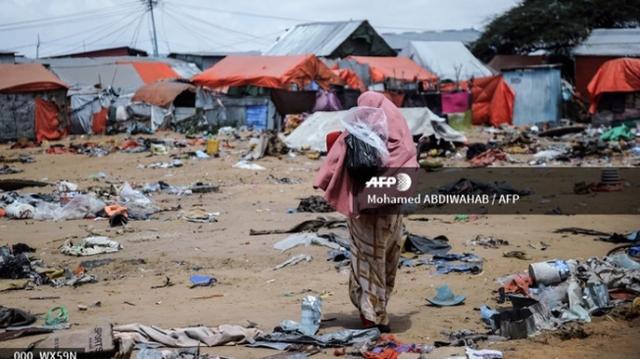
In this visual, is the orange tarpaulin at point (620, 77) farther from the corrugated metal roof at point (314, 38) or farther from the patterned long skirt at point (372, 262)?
the patterned long skirt at point (372, 262)

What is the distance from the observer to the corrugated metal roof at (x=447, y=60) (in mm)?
34969

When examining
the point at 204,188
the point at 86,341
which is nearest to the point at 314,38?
the point at 204,188

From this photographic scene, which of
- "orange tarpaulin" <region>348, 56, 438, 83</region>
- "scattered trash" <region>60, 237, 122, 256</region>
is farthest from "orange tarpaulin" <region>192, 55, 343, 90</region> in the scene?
"scattered trash" <region>60, 237, 122, 256</region>

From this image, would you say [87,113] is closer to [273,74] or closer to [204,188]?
[273,74]

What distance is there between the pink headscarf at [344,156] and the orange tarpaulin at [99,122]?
2539 centimetres

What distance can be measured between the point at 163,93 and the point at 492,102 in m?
12.8

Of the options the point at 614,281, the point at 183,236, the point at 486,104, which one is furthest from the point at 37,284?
the point at 486,104

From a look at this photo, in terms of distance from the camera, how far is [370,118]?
5.10 m

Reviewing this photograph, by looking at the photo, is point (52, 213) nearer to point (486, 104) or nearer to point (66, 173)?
point (66, 173)

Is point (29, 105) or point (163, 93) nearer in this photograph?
point (29, 105)

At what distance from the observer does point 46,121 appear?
2739cm

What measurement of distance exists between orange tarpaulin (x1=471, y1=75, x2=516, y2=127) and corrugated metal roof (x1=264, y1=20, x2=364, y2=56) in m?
9.63

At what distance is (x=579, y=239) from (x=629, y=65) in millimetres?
16555

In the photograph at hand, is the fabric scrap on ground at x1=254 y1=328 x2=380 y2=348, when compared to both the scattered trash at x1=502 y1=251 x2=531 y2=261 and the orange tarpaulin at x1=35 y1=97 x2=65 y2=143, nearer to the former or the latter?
the scattered trash at x1=502 y1=251 x2=531 y2=261
